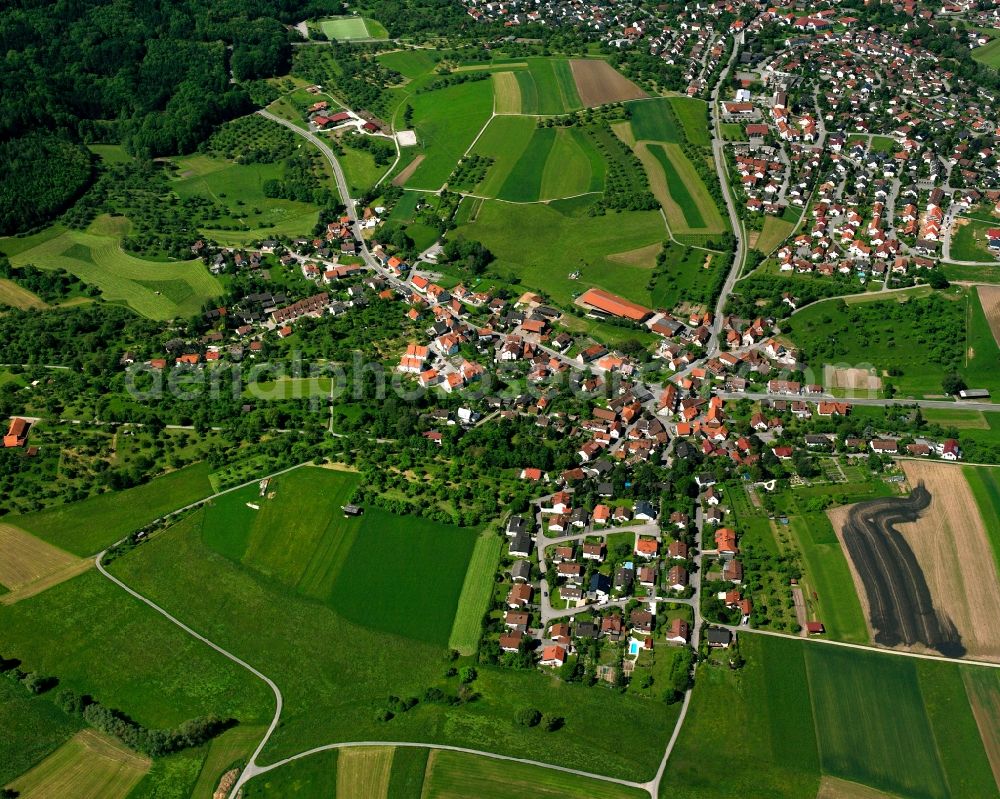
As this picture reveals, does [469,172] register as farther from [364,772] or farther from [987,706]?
[987,706]

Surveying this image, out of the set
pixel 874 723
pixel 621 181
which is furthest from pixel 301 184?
pixel 874 723

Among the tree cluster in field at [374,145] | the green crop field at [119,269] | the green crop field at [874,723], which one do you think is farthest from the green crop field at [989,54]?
the green crop field at [119,269]

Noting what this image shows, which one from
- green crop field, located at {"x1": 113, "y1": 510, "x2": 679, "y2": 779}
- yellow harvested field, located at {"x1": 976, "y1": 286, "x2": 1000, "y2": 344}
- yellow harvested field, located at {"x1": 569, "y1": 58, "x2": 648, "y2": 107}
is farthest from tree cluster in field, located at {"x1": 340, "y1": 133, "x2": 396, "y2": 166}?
yellow harvested field, located at {"x1": 976, "y1": 286, "x2": 1000, "y2": 344}

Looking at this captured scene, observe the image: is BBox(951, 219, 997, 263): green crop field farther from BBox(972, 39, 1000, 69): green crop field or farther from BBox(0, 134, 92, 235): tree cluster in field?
BBox(0, 134, 92, 235): tree cluster in field

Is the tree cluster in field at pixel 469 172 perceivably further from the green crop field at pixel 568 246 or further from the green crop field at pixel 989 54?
the green crop field at pixel 989 54

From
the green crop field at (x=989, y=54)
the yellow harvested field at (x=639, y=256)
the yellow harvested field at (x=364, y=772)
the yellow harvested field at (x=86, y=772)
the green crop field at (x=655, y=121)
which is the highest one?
the green crop field at (x=989, y=54)

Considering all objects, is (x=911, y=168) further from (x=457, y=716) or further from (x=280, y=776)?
(x=280, y=776)
